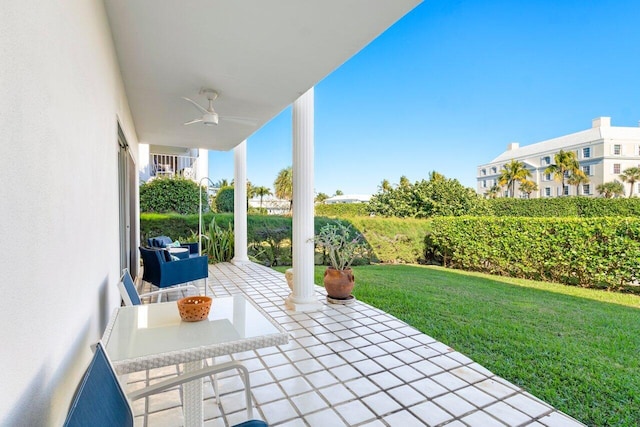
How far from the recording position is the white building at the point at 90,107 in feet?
2.41

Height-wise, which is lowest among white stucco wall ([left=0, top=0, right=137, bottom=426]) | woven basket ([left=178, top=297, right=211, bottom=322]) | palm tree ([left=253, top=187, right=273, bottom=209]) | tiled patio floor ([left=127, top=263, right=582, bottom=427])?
tiled patio floor ([left=127, top=263, right=582, bottom=427])

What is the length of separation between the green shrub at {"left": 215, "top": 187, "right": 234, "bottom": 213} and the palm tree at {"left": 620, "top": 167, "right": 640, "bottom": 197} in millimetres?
27560

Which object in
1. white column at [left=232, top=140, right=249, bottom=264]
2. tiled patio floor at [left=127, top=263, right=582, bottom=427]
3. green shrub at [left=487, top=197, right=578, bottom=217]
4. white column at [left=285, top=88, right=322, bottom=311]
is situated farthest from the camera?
green shrub at [left=487, top=197, right=578, bottom=217]

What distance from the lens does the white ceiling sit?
6.51 ft

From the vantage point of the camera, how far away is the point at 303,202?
410 centimetres

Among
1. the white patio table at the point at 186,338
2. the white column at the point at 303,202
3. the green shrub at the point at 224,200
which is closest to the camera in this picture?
the white patio table at the point at 186,338

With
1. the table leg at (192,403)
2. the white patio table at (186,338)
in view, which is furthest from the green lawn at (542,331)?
the table leg at (192,403)

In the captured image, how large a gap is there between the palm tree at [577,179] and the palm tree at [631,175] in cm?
211

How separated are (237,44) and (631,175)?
103 ft

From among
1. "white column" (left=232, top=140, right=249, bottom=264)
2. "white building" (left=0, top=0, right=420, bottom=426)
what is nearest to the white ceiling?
"white building" (left=0, top=0, right=420, bottom=426)

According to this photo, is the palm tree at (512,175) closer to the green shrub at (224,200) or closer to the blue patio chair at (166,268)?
the green shrub at (224,200)

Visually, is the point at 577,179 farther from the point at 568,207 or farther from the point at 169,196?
the point at 169,196

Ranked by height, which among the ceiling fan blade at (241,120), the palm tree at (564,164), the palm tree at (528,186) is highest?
the palm tree at (564,164)

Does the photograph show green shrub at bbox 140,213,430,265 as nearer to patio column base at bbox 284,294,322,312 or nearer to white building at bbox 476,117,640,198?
patio column base at bbox 284,294,322,312
